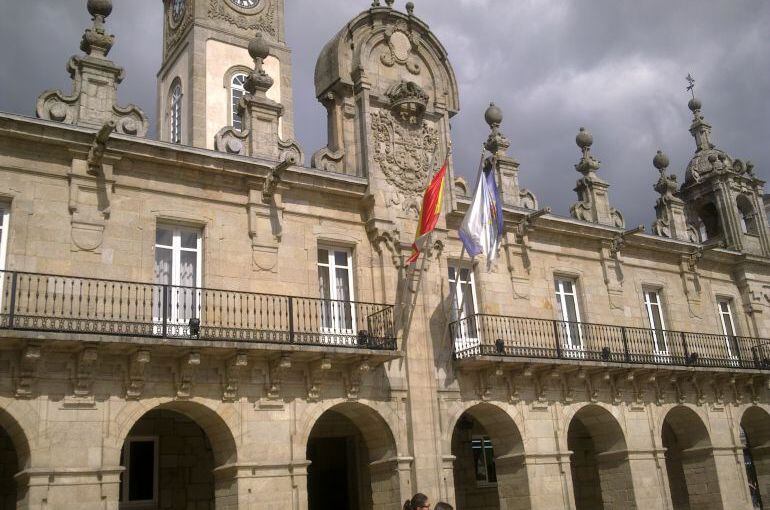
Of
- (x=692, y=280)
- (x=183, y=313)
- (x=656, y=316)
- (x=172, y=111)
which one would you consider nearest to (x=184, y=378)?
(x=183, y=313)

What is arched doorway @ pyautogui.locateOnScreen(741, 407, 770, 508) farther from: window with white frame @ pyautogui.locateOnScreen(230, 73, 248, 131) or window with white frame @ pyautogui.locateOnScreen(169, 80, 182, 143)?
window with white frame @ pyautogui.locateOnScreen(169, 80, 182, 143)

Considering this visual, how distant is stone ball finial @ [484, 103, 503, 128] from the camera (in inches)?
762

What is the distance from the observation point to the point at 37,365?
39.6 feet

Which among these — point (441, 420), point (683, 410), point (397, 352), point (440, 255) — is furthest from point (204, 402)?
point (683, 410)

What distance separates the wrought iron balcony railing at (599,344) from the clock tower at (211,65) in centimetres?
909

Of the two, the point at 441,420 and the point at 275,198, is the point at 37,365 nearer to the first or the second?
the point at 275,198

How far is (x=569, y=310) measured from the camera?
1938 cm

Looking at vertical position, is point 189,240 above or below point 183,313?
above

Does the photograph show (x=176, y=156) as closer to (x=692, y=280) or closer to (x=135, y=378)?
(x=135, y=378)

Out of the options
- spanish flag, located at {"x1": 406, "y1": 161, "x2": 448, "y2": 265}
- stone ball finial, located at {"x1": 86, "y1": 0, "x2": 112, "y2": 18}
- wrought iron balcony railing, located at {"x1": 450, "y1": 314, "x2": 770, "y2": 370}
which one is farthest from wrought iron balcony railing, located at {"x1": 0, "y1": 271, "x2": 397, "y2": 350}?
stone ball finial, located at {"x1": 86, "y1": 0, "x2": 112, "y2": 18}

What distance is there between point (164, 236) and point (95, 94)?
9.10ft

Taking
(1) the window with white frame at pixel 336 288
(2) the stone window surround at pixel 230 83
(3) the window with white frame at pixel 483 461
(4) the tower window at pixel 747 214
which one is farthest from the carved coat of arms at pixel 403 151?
(4) the tower window at pixel 747 214

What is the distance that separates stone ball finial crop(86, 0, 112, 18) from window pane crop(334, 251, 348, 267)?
6.23 m

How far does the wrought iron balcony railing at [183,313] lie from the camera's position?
12.4 meters
